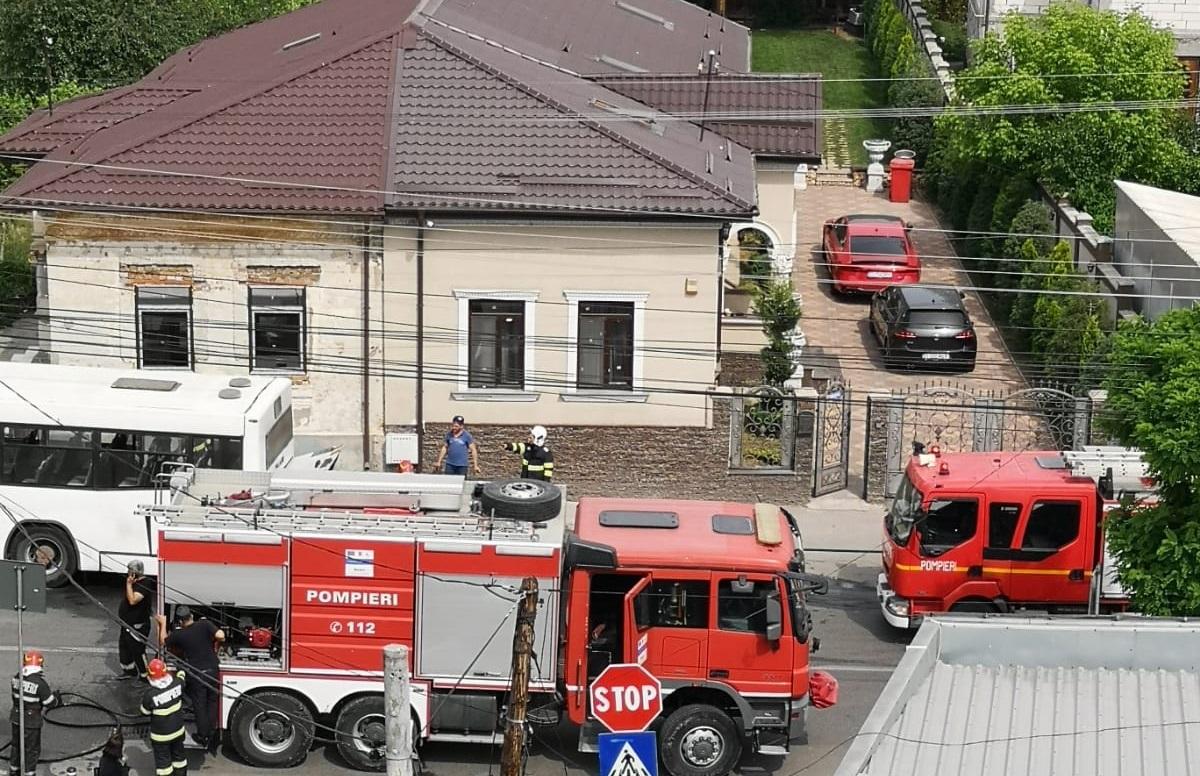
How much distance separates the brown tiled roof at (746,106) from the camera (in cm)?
3178

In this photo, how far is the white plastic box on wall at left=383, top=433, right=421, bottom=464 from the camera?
26703 millimetres

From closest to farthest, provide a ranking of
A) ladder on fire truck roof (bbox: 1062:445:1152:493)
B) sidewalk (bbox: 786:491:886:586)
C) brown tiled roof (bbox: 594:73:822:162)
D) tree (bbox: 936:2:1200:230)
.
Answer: ladder on fire truck roof (bbox: 1062:445:1152:493)
sidewalk (bbox: 786:491:886:586)
brown tiled roof (bbox: 594:73:822:162)
tree (bbox: 936:2:1200:230)

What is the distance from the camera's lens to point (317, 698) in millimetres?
17656

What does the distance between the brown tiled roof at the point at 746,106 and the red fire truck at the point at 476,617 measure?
1503 cm

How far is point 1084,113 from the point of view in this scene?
3572 cm

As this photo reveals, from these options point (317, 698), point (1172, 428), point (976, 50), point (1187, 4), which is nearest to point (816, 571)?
point (1172, 428)

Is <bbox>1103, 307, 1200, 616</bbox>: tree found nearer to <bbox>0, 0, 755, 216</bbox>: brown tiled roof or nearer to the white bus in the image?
<bbox>0, 0, 755, 216</bbox>: brown tiled roof

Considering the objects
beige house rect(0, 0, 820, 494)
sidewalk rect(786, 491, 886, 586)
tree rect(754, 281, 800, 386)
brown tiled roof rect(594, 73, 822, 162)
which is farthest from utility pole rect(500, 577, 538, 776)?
brown tiled roof rect(594, 73, 822, 162)

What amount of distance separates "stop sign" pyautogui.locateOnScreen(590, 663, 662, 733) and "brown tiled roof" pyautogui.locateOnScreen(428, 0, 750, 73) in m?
18.4

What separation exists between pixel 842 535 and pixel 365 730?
382 inches

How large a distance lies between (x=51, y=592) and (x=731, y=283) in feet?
43.9

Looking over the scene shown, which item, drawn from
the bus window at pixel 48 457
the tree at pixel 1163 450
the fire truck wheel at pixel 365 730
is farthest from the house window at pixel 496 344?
the tree at pixel 1163 450

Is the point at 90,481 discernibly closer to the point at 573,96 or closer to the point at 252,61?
the point at 573,96

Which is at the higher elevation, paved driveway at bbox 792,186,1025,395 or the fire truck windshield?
paved driveway at bbox 792,186,1025,395
